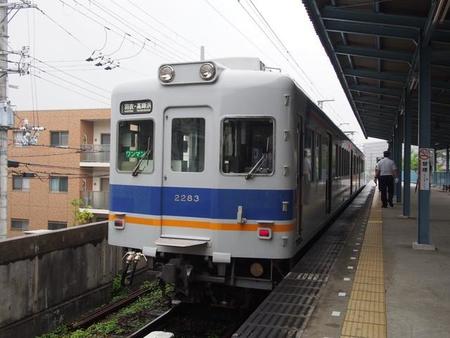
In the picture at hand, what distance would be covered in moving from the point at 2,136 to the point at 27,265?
8.48 metres

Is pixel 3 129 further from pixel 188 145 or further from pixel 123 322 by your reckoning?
pixel 188 145

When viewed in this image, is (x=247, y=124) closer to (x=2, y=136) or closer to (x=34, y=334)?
(x=34, y=334)

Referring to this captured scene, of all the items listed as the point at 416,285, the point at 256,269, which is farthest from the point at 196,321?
the point at 416,285

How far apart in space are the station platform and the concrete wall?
12.0 ft

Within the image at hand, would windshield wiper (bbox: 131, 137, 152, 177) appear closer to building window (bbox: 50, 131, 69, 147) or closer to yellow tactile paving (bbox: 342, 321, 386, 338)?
yellow tactile paving (bbox: 342, 321, 386, 338)

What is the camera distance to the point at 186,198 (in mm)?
5770

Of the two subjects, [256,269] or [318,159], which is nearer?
[256,269]

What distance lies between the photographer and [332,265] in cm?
705

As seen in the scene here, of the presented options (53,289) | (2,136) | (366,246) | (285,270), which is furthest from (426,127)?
(2,136)

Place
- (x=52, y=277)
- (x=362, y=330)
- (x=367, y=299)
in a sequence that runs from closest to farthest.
A: (x=362, y=330) < (x=367, y=299) < (x=52, y=277)

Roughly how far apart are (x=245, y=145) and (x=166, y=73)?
129 centimetres

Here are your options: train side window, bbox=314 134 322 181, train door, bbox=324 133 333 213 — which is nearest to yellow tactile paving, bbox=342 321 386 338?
train side window, bbox=314 134 322 181

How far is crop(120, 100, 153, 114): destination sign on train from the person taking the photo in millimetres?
6039

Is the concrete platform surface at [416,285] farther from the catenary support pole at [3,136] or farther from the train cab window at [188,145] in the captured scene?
the catenary support pole at [3,136]
